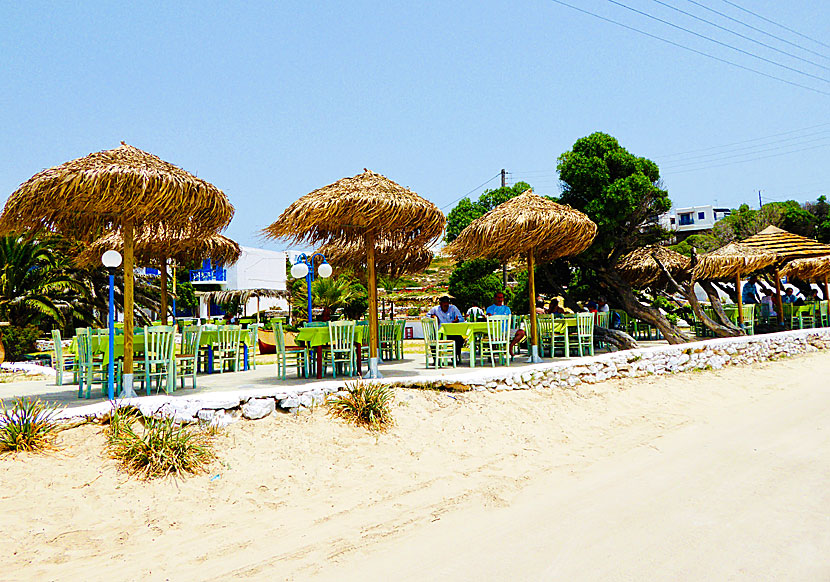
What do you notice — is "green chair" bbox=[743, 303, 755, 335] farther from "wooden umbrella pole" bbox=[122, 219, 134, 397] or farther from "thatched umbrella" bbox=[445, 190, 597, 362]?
"wooden umbrella pole" bbox=[122, 219, 134, 397]

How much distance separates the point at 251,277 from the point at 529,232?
40.3 m

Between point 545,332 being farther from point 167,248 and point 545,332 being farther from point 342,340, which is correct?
point 167,248

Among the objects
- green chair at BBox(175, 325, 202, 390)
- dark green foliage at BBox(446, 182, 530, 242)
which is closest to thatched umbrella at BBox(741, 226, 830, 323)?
dark green foliage at BBox(446, 182, 530, 242)

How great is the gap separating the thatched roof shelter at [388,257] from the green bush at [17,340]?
23.1 ft

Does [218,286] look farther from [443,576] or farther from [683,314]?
[443,576]

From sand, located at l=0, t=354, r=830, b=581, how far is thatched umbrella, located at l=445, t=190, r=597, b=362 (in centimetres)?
288

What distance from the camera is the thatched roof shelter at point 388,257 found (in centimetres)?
1011

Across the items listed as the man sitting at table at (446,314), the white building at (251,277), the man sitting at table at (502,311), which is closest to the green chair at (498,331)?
the man sitting at table at (502,311)

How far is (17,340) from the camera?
12984mm

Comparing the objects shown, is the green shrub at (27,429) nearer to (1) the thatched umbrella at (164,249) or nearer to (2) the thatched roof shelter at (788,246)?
(1) the thatched umbrella at (164,249)

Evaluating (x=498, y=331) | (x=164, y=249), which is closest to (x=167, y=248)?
(x=164, y=249)

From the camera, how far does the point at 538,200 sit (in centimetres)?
952

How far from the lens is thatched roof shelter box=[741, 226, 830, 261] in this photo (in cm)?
1451

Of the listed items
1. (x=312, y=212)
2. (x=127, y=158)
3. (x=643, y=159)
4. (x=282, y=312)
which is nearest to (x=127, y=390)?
(x=127, y=158)
